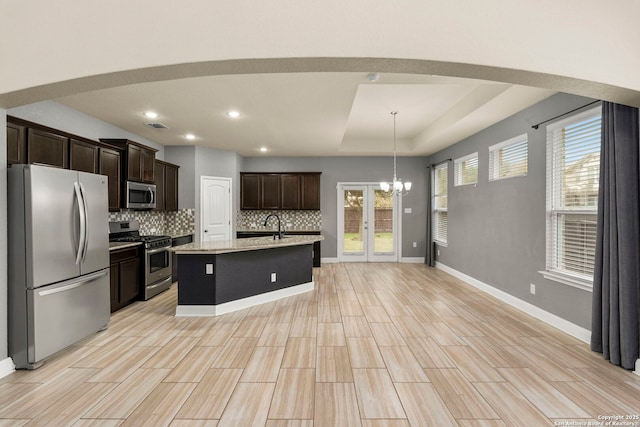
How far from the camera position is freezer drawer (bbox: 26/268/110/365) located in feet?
8.95

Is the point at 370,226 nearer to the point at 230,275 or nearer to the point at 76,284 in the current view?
the point at 230,275

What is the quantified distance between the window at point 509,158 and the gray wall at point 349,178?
309cm

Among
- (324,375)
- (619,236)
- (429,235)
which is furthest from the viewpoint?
(429,235)

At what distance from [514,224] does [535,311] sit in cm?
120

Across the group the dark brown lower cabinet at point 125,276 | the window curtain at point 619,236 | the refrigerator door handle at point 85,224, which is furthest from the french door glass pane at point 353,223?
the refrigerator door handle at point 85,224

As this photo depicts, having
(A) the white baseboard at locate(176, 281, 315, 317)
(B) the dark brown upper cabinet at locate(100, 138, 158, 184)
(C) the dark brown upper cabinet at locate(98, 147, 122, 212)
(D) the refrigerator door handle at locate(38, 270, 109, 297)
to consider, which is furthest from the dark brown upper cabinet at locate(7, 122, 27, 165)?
(A) the white baseboard at locate(176, 281, 315, 317)

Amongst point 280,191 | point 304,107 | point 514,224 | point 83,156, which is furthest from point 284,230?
point 514,224

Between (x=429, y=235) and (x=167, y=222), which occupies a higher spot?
(x=167, y=222)

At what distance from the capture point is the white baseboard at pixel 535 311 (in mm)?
3392

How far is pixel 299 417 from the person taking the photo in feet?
6.92

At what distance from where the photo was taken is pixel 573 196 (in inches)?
143

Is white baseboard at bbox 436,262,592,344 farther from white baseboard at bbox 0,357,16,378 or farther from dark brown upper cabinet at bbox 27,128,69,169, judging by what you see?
dark brown upper cabinet at bbox 27,128,69,169

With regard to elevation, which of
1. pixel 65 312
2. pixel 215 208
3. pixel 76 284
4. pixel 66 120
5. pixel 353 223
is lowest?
pixel 65 312

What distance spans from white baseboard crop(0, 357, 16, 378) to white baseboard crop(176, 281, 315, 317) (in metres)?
1.64
